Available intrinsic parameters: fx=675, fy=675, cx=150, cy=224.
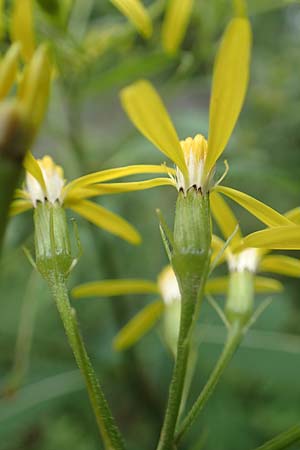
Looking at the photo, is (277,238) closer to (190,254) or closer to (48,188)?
(190,254)

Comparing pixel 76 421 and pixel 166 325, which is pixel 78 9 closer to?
pixel 166 325

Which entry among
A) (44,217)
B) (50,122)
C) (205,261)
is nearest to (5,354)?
(50,122)

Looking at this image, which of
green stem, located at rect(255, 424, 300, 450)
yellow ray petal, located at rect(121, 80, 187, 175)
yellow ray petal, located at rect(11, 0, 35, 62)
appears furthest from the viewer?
yellow ray petal, located at rect(11, 0, 35, 62)

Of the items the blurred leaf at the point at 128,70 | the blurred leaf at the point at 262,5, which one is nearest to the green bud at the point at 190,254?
the blurred leaf at the point at 128,70

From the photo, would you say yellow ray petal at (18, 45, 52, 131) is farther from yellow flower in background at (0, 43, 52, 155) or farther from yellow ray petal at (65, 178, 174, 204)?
yellow ray petal at (65, 178, 174, 204)

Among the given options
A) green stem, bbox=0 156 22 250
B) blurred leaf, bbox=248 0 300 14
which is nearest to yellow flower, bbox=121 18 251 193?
green stem, bbox=0 156 22 250

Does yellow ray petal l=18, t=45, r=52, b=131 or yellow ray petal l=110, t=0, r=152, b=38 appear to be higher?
yellow ray petal l=110, t=0, r=152, b=38

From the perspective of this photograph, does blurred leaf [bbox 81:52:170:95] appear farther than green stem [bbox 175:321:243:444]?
Yes
